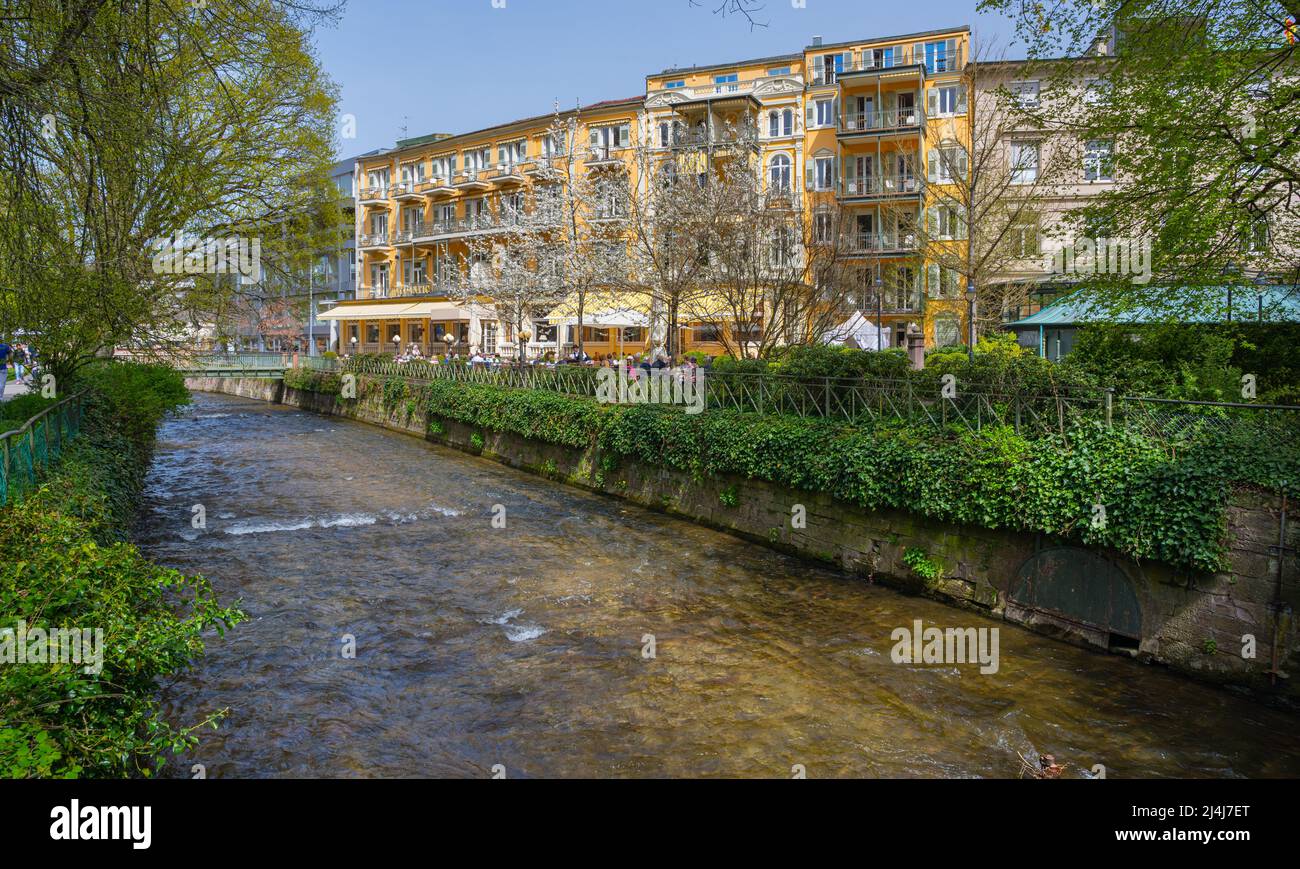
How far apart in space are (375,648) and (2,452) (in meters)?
4.26

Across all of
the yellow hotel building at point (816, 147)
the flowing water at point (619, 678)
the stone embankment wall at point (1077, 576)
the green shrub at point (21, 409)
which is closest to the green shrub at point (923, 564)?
the stone embankment wall at point (1077, 576)

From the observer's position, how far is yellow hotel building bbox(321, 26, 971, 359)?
1218 inches

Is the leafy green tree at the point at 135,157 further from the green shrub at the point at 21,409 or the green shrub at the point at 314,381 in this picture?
the green shrub at the point at 314,381

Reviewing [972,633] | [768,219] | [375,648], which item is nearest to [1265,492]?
[972,633]

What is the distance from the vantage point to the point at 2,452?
8.19 metres

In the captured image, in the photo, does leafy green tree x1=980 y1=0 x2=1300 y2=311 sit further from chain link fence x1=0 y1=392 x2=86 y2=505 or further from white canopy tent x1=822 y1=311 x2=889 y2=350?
chain link fence x1=0 y1=392 x2=86 y2=505

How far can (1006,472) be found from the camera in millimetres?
10898

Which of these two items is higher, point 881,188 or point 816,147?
point 816,147

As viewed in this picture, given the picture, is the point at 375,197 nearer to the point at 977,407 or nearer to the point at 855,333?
the point at 855,333

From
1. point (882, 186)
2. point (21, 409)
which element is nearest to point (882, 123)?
point (882, 186)

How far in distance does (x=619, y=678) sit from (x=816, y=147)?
110 feet

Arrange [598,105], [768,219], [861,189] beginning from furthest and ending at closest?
[598,105], [861,189], [768,219]

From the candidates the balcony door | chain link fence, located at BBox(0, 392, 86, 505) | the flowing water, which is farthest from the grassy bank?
the balcony door
